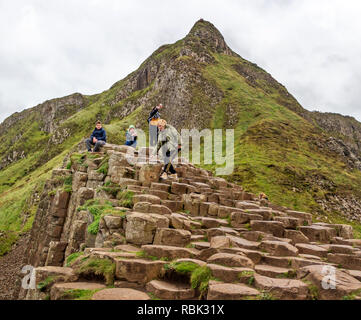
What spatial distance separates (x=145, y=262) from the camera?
21.1 feet

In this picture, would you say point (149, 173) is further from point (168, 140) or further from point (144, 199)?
point (144, 199)

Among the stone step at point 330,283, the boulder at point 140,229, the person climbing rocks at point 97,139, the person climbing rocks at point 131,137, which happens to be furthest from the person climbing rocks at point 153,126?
the stone step at point 330,283

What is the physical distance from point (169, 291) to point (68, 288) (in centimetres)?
210

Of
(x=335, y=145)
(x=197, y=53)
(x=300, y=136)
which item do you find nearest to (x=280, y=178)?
(x=300, y=136)

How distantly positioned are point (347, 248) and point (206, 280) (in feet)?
20.8

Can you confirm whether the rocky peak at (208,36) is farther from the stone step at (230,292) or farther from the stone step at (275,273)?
the stone step at (230,292)

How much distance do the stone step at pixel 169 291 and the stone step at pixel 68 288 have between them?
43.0 inches

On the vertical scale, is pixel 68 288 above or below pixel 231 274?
below

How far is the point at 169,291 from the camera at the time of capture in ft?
18.6

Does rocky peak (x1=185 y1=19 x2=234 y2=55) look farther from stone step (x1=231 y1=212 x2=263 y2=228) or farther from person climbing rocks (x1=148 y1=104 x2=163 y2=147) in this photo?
stone step (x1=231 y1=212 x2=263 y2=228)

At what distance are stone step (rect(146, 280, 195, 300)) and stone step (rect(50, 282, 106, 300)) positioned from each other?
1.09m

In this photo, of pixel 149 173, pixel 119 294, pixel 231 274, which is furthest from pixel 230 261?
pixel 149 173

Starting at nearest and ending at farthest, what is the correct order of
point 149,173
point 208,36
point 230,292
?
point 230,292 → point 149,173 → point 208,36

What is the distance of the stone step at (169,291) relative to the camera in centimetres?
566
